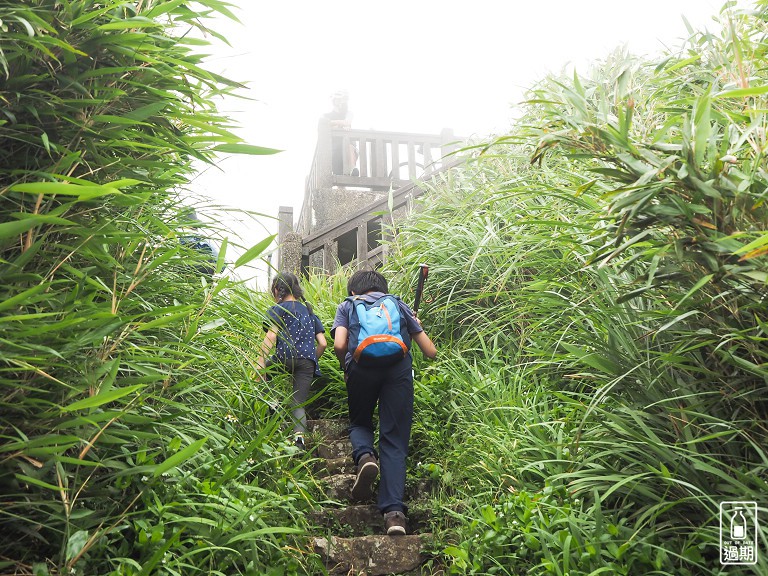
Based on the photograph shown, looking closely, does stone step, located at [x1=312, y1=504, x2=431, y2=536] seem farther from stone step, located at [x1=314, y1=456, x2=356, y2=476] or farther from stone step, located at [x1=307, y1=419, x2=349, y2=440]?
stone step, located at [x1=307, y1=419, x2=349, y2=440]

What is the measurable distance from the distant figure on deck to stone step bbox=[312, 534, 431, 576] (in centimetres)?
763

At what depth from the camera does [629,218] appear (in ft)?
7.81

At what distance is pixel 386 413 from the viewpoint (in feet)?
14.3

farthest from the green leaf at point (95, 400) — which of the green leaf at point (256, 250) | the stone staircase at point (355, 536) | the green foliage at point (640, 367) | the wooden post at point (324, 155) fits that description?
the wooden post at point (324, 155)

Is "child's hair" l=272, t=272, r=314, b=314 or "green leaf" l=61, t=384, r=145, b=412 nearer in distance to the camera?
"green leaf" l=61, t=384, r=145, b=412

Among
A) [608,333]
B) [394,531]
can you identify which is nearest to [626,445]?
[608,333]

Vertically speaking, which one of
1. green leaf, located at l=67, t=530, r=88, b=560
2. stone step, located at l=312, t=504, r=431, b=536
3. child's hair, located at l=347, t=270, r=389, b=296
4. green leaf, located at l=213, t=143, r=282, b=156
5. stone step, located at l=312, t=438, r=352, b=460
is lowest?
stone step, located at l=312, t=504, r=431, b=536

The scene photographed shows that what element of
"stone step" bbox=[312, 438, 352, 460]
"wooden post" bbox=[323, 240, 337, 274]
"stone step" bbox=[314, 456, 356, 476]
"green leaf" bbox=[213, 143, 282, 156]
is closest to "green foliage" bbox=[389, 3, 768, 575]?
"stone step" bbox=[314, 456, 356, 476]

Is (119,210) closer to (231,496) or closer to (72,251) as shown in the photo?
(72,251)

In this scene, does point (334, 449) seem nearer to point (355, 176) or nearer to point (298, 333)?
point (298, 333)

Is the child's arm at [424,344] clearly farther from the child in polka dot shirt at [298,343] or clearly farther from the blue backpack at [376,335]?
the child in polka dot shirt at [298,343]

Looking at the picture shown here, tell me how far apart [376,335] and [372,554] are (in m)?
1.27

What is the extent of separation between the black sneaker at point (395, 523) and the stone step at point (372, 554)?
34 millimetres

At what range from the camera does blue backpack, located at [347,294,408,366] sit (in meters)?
4.30
